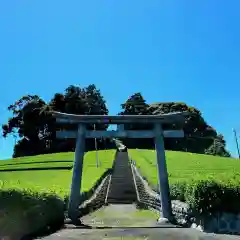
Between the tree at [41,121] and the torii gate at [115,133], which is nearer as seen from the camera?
the torii gate at [115,133]

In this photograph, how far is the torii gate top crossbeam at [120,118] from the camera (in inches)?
693

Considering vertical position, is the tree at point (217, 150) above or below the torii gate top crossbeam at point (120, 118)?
above

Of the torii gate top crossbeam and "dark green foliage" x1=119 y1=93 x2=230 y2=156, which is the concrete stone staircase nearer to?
the torii gate top crossbeam

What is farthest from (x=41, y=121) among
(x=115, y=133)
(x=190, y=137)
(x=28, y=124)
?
(x=115, y=133)

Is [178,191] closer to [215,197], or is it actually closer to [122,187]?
[215,197]

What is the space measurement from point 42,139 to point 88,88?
2425cm

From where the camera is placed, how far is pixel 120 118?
696 inches

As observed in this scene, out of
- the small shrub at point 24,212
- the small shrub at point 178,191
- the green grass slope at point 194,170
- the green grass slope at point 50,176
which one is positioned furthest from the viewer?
the green grass slope at point 50,176

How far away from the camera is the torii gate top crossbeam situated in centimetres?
1761

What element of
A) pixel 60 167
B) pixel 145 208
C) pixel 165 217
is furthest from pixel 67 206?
pixel 60 167

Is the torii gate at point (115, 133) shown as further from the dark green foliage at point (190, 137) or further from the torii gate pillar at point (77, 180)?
the dark green foliage at point (190, 137)

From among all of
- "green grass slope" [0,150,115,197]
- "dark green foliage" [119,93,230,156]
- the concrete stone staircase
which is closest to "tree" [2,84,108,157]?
"dark green foliage" [119,93,230,156]

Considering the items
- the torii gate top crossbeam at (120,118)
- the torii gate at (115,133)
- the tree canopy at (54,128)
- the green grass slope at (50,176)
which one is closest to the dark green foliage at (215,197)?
the torii gate at (115,133)

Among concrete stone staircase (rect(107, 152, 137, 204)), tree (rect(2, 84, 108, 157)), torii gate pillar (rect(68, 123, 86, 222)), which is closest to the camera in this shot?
torii gate pillar (rect(68, 123, 86, 222))
